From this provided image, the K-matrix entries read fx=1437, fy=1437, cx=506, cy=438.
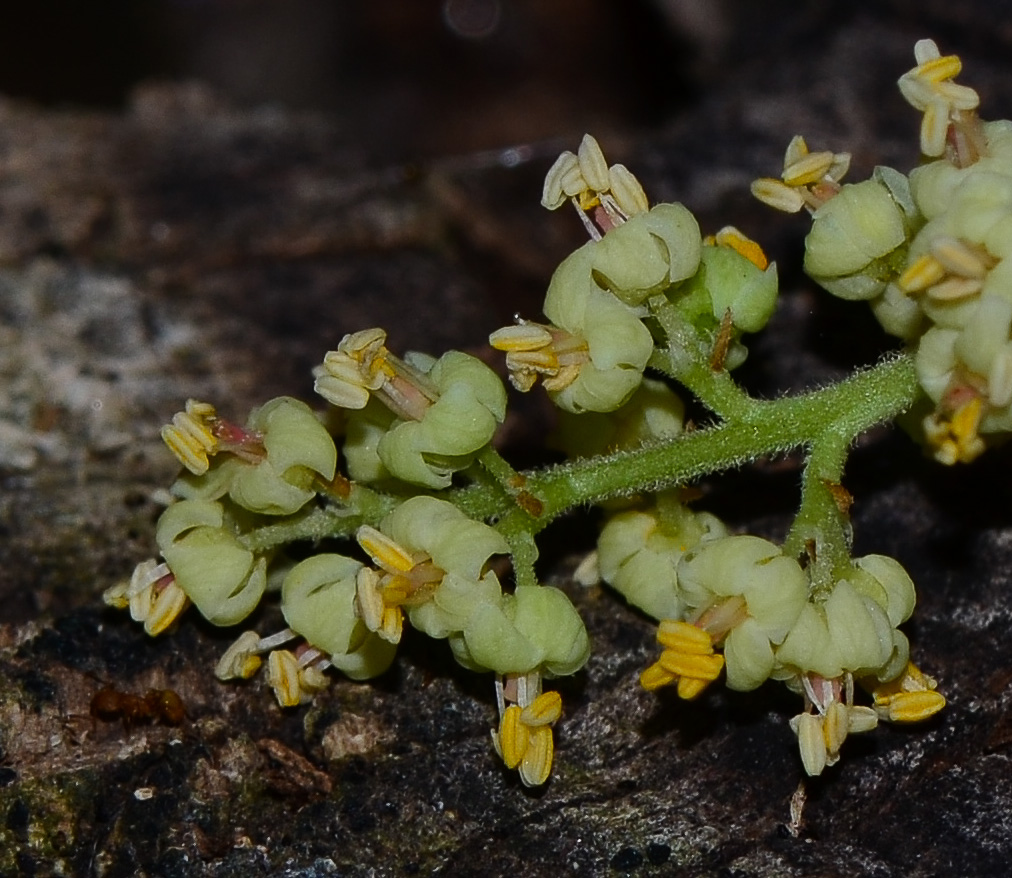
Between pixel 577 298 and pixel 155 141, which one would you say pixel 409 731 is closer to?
pixel 577 298

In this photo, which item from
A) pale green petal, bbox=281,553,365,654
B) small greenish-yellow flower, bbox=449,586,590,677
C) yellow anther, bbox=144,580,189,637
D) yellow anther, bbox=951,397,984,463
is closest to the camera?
yellow anther, bbox=951,397,984,463

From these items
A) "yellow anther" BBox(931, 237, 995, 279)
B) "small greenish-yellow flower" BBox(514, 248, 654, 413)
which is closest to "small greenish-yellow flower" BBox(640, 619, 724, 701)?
"small greenish-yellow flower" BBox(514, 248, 654, 413)

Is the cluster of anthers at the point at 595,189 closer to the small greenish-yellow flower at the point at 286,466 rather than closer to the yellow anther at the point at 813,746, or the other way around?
the small greenish-yellow flower at the point at 286,466

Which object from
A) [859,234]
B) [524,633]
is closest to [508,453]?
[524,633]

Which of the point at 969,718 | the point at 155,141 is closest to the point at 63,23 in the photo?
the point at 155,141

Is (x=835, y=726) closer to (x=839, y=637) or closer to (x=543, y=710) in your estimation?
(x=839, y=637)

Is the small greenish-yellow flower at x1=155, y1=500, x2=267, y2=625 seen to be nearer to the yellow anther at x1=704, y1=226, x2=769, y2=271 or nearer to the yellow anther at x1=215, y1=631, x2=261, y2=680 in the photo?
the yellow anther at x1=215, y1=631, x2=261, y2=680
